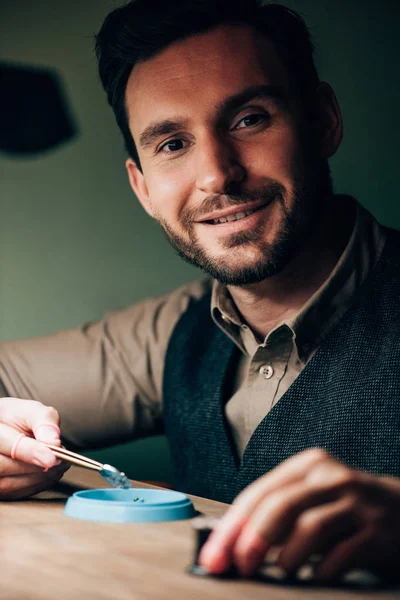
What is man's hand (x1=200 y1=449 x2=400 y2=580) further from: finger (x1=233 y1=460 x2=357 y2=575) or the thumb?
the thumb

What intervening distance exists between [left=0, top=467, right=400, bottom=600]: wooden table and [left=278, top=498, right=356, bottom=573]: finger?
0.08ft

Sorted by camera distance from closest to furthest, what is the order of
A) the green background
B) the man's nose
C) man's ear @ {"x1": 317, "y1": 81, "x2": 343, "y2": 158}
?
the man's nose
man's ear @ {"x1": 317, "y1": 81, "x2": 343, "y2": 158}
the green background

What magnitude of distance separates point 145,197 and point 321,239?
19.5 inches

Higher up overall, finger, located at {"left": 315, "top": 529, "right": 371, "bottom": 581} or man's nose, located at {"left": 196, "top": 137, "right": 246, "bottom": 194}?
man's nose, located at {"left": 196, "top": 137, "right": 246, "bottom": 194}

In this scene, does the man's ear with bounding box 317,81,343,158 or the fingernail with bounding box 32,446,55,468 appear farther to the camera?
the man's ear with bounding box 317,81,343,158

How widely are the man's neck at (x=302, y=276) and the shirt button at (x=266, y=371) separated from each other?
14 centimetres

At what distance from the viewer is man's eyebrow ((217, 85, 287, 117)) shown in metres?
1.36

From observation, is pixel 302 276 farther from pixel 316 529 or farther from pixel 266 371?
pixel 316 529

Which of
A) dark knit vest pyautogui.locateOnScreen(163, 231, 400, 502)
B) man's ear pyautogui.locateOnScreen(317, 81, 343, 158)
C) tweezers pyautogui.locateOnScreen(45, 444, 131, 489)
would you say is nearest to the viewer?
tweezers pyautogui.locateOnScreen(45, 444, 131, 489)

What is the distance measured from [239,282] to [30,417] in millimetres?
525

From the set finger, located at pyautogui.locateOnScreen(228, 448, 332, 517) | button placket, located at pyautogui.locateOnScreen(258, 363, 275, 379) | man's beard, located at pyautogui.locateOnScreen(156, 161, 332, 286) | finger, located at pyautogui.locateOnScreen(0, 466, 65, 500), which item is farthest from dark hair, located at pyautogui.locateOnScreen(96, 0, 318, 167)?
finger, located at pyautogui.locateOnScreen(228, 448, 332, 517)

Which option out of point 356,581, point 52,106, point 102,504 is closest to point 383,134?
point 52,106

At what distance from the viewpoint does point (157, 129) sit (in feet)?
4.71

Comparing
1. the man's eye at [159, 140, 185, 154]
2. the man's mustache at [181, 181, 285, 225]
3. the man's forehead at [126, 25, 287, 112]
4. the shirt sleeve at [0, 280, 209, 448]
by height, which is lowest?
the shirt sleeve at [0, 280, 209, 448]
